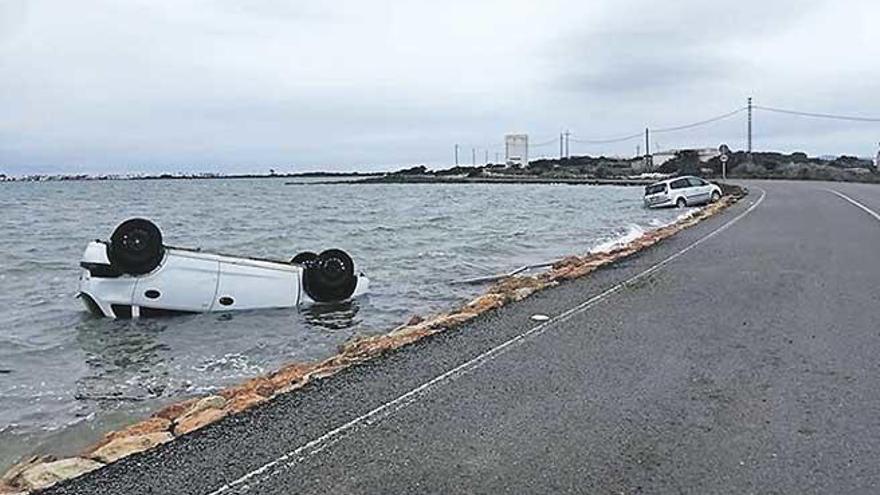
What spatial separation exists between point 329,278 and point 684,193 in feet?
94.8

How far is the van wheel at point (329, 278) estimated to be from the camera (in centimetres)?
1462

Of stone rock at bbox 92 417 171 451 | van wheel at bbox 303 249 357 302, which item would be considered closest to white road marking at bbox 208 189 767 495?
stone rock at bbox 92 417 171 451

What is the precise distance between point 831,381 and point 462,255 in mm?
18255

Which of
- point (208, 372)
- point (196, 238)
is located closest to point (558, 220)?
point (196, 238)

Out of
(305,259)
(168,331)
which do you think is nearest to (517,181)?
(305,259)

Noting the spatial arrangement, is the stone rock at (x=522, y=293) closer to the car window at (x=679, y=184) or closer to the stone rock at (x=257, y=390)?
the stone rock at (x=257, y=390)

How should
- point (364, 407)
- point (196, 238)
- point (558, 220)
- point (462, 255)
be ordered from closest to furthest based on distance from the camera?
point (364, 407) < point (462, 255) < point (196, 238) < point (558, 220)

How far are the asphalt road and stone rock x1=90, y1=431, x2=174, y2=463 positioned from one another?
15 cm

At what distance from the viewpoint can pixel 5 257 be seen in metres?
25.9

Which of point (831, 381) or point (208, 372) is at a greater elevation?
point (831, 381)

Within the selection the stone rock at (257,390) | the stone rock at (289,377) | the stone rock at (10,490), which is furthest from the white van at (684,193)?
the stone rock at (10,490)

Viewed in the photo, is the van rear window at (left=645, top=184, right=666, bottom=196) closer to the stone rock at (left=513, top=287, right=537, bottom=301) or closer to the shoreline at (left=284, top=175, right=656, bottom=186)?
the stone rock at (left=513, top=287, right=537, bottom=301)

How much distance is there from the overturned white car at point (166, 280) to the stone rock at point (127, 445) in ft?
26.7

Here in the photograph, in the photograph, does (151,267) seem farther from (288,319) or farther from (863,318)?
(863,318)
